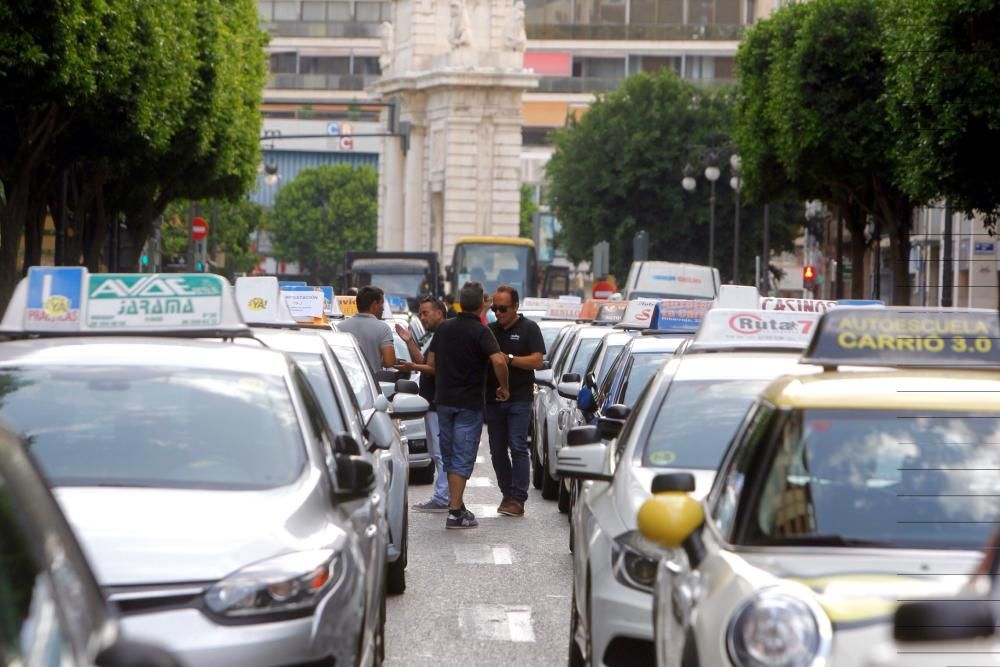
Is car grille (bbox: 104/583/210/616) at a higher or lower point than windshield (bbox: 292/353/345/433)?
lower

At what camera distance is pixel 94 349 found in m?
8.09

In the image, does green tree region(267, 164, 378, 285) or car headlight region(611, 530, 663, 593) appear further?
green tree region(267, 164, 378, 285)

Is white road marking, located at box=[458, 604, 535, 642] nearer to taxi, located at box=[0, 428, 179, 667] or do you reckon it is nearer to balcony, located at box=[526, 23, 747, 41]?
taxi, located at box=[0, 428, 179, 667]

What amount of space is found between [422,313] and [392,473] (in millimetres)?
7248

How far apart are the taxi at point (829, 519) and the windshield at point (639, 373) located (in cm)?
771

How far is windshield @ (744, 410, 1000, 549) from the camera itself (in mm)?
5469

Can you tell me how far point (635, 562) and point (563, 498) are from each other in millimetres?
9624

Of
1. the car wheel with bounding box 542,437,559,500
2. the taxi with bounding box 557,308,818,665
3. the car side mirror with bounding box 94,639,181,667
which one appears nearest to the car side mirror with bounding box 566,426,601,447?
the taxi with bounding box 557,308,818,665

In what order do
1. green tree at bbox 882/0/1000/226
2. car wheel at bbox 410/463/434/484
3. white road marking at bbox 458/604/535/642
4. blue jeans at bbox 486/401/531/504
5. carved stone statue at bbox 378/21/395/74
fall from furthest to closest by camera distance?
1. carved stone statue at bbox 378/21/395/74
2. green tree at bbox 882/0/1000/226
3. car wheel at bbox 410/463/434/484
4. blue jeans at bbox 486/401/531/504
5. white road marking at bbox 458/604/535/642

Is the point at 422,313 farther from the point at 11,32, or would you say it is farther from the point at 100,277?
the point at 11,32

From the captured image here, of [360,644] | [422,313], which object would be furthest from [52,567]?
[422,313]

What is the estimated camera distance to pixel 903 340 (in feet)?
22.5

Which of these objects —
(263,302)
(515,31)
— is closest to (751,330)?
(263,302)

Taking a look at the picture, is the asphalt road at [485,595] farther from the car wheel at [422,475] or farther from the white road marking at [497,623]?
the car wheel at [422,475]
